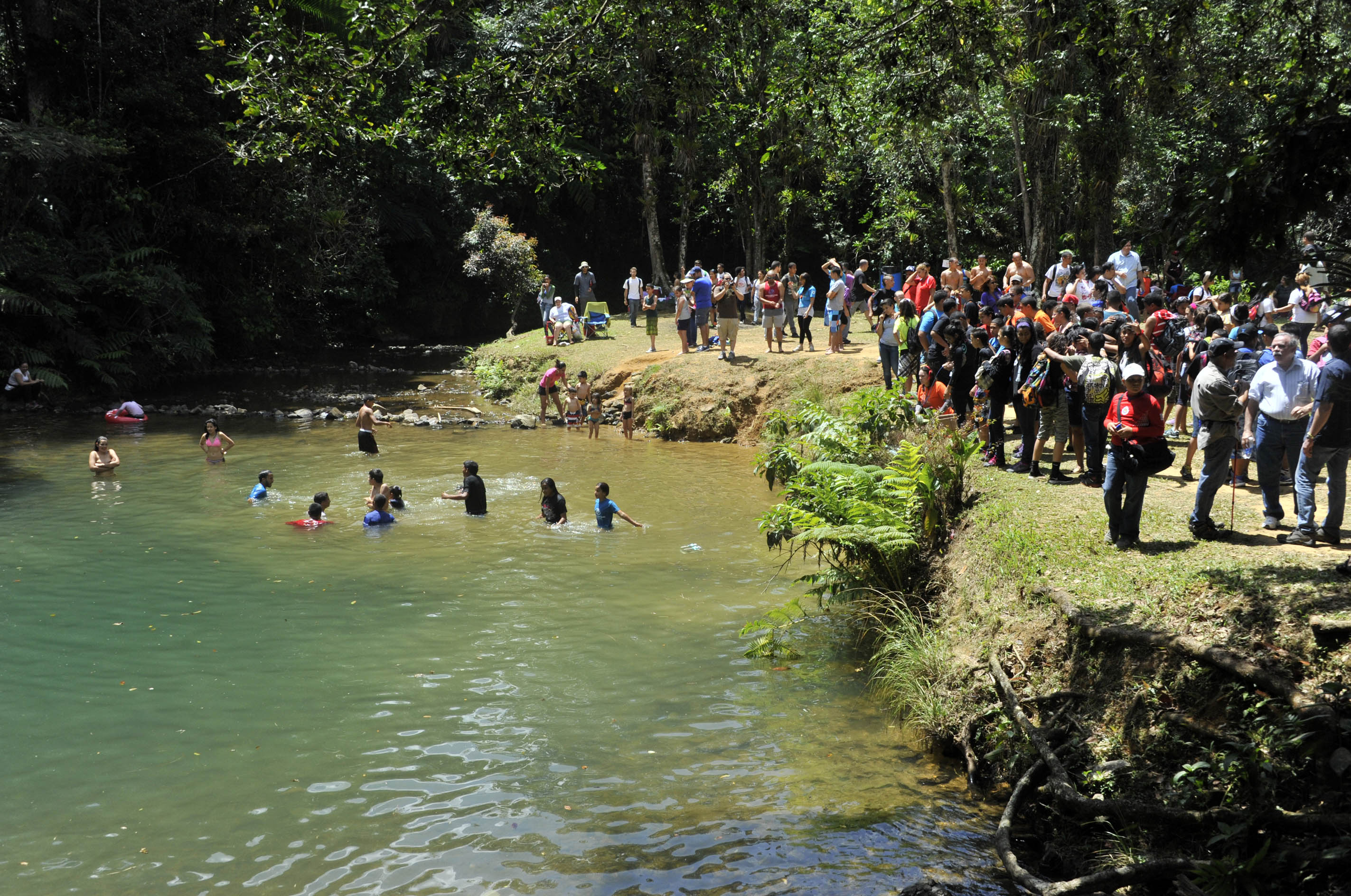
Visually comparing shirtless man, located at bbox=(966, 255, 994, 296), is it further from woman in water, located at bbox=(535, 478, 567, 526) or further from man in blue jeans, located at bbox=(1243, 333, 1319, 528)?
man in blue jeans, located at bbox=(1243, 333, 1319, 528)

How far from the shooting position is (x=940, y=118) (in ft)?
36.2

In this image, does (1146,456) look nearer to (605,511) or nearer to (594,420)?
(605,511)

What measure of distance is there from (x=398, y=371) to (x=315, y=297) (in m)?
6.28

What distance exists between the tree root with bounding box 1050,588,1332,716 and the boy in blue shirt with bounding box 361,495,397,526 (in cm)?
1046

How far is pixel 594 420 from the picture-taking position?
A: 77.0 feet

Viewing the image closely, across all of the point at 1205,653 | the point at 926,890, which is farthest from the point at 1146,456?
the point at 926,890

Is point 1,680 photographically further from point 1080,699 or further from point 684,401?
point 684,401

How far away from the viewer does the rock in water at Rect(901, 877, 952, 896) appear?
6.02 meters

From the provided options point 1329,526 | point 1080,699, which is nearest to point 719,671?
point 1080,699

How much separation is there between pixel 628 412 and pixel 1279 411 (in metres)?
15.7

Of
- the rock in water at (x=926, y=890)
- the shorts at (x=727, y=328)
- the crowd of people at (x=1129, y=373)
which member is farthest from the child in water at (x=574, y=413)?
the rock in water at (x=926, y=890)

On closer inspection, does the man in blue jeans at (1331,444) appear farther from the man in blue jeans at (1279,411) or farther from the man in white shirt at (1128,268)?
the man in white shirt at (1128,268)

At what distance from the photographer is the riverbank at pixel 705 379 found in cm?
2184

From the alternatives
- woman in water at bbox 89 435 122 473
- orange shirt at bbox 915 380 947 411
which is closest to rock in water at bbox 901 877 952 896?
orange shirt at bbox 915 380 947 411
